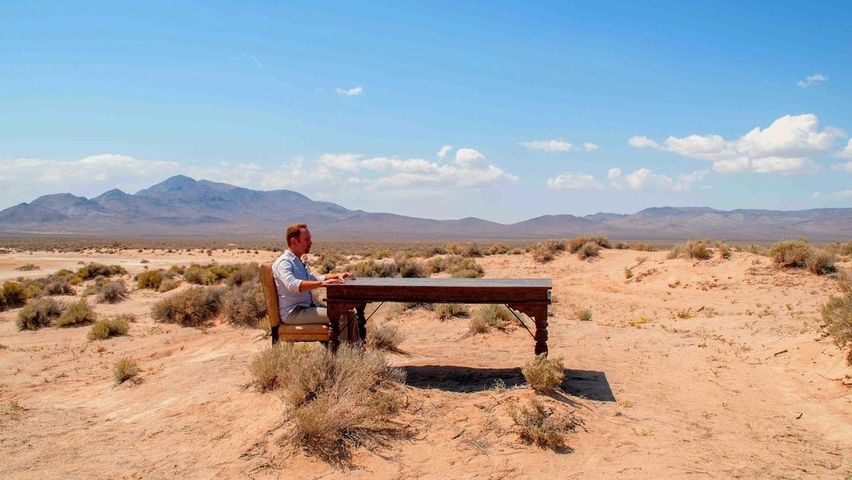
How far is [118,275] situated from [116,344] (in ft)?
53.9

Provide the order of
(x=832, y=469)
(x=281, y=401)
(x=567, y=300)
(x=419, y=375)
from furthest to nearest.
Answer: (x=567, y=300) < (x=419, y=375) < (x=281, y=401) < (x=832, y=469)

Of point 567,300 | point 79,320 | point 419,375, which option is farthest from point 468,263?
point 419,375

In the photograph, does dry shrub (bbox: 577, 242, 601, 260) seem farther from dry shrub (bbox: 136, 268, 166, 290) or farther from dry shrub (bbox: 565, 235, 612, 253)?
dry shrub (bbox: 136, 268, 166, 290)

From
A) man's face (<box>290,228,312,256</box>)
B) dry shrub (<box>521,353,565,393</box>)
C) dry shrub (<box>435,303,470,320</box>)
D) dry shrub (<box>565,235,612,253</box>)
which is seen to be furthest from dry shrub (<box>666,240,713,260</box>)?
man's face (<box>290,228,312,256</box>)

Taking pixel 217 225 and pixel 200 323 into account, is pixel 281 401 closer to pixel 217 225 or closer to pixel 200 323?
pixel 200 323

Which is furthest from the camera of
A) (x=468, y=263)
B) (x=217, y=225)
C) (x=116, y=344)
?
(x=217, y=225)

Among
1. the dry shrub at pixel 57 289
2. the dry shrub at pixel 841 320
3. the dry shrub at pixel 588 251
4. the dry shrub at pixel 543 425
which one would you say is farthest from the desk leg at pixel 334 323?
the dry shrub at pixel 588 251

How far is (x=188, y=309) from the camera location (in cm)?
1334

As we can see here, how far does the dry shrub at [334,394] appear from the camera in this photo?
5020 millimetres

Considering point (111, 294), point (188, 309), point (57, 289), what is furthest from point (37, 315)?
point (57, 289)

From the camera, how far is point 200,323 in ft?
44.1

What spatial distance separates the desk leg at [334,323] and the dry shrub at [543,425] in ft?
7.45

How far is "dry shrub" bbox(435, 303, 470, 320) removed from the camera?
495 inches

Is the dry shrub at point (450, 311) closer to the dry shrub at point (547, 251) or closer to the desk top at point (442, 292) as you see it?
the desk top at point (442, 292)
